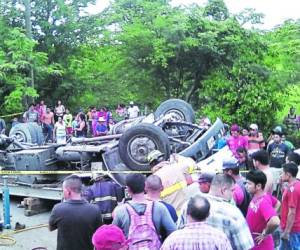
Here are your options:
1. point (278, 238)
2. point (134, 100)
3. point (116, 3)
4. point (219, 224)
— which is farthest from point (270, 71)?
point (219, 224)

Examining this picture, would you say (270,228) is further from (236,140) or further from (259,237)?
(236,140)

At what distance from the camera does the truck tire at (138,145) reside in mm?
9781

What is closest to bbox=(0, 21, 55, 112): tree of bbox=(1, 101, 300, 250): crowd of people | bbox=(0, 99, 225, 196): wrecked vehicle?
bbox=(0, 99, 225, 196): wrecked vehicle

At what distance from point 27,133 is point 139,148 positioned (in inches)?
166

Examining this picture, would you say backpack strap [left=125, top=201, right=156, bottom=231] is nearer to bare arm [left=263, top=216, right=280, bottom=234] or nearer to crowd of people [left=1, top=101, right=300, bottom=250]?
crowd of people [left=1, top=101, right=300, bottom=250]

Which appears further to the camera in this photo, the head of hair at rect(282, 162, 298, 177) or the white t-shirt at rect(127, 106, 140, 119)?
the white t-shirt at rect(127, 106, 140, 119)

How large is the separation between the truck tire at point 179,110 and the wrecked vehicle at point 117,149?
1328 mm

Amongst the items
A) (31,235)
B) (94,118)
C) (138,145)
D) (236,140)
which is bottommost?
(31,235)

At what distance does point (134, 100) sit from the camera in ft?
77.4

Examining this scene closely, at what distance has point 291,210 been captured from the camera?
5.91 m

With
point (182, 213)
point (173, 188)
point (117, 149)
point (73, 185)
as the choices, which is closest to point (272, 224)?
point (182, 213)

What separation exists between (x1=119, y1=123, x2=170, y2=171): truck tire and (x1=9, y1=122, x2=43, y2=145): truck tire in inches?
154

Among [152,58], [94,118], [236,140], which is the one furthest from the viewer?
[152,58]

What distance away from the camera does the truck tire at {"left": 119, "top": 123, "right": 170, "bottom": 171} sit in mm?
9781
